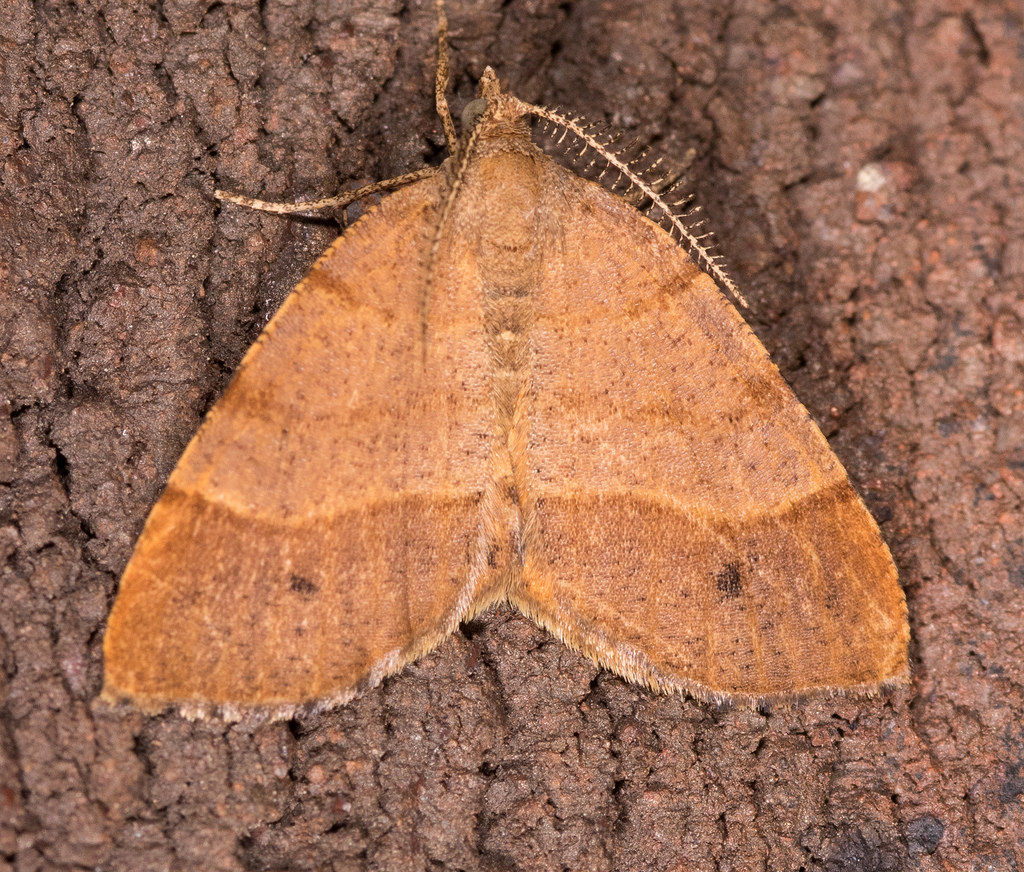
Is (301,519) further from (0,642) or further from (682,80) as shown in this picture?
(682,80)

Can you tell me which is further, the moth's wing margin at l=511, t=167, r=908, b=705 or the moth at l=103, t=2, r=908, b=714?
the moth's wing margin at l=511, t=167, r=908, b=705

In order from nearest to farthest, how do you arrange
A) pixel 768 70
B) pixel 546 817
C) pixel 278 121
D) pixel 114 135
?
1. pixel 546 817
2. pixel 114 135
3. pixel 278 121
4. pixel 768 70

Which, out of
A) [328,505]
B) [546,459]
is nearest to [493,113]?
[546,459]

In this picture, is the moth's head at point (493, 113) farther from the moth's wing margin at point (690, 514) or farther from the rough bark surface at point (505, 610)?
the moth's wing margin at point (690, 514)

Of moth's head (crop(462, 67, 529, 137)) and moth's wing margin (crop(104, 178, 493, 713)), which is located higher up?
moth's head (crop(462, 67, 529, 137))

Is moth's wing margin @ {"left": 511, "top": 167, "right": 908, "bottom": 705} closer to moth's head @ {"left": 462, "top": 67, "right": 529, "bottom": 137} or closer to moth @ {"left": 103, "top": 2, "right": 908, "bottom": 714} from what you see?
moth @ {"left": 103, "top": 2, "right": 908, "bottom": 714}

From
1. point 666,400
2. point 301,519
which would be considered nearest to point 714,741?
point 666,400

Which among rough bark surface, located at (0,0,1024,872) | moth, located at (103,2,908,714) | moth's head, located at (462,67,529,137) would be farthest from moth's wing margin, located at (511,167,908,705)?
moth's head, located at (462,67,529,137)
